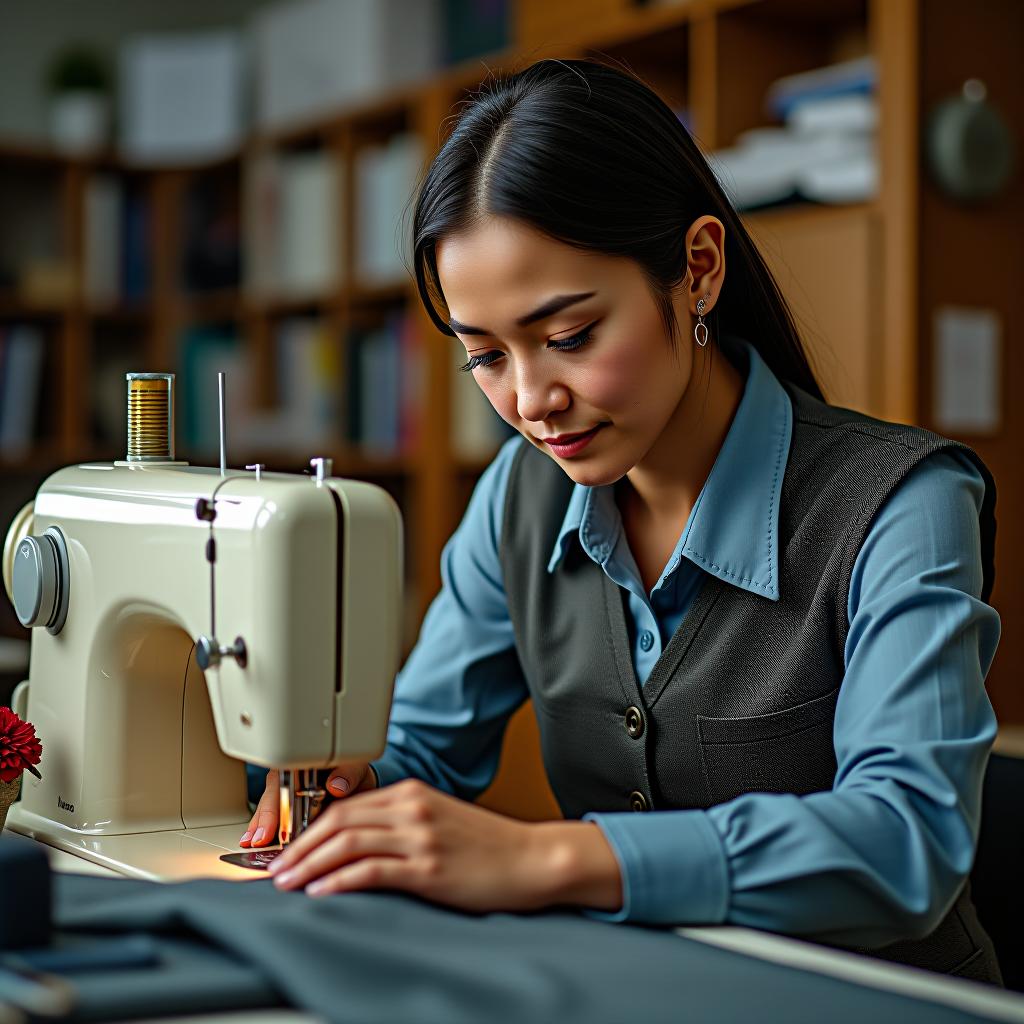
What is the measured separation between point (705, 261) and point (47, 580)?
611mm

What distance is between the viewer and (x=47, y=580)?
1154mm

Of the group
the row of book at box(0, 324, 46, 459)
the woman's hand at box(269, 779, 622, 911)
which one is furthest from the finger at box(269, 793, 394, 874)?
the row of book at box(0, 324, 46, 459)

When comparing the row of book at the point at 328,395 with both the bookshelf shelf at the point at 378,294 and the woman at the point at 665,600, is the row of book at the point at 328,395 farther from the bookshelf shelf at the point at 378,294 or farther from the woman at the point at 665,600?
the woman at the point at 665,600

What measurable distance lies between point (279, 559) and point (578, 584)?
1.46 feet

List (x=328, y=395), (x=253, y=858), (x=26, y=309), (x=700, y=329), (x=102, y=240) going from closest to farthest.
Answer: (x=253, y=858)
(x=700, y=329)
(x=328, y=395)
(x=26, y=309)
(x=102, y=240)

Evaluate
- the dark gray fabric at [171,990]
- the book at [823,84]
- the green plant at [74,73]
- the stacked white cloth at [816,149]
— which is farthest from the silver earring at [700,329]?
the green plant at [74,73]

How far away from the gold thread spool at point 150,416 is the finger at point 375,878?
1.50 feet

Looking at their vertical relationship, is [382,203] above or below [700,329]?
above

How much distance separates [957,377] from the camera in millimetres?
2340

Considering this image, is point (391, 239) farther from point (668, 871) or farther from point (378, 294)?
point (668, 871)

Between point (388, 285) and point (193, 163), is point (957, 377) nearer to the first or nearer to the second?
point (388, 285)

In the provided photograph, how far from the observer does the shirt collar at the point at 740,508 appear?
3.89 feet

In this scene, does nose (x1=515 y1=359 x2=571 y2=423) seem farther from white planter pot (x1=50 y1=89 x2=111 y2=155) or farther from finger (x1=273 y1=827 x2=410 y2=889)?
white planter pot (x1=50 y1=89 x2=111 y2=155)

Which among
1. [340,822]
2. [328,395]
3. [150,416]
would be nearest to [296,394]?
[328,395]
